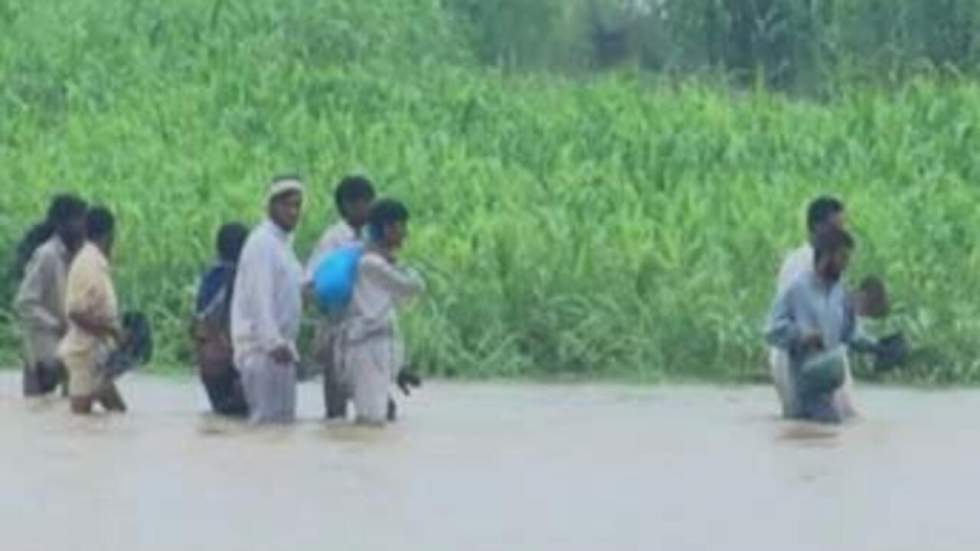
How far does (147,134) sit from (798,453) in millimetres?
13232

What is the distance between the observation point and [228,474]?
15008 millimetres

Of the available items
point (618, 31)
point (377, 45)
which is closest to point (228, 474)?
point (377, 45)

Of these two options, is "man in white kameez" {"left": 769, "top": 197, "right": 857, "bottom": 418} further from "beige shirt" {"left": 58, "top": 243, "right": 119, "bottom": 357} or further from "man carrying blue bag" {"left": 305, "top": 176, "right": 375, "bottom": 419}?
"beige shirt" {"left": 58, "top": 243, "right": 119, "bottom": 357}

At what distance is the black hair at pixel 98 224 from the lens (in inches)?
693

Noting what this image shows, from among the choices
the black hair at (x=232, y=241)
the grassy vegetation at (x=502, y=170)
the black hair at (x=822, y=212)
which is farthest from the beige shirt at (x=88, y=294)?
the grassy vegetation at (x=502, y=170)

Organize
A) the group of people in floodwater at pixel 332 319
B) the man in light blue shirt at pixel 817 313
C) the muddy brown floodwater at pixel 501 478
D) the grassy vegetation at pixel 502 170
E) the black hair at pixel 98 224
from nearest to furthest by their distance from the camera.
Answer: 1. the muddy brown floodwater at pixel 501 478
2. the group of people in floodwater at pixel 332 319
3. the man in light blue shirt at pixel 817 313
4. the black hair at pixel 98 224
5. the grassy vegetation at pixel 502 170

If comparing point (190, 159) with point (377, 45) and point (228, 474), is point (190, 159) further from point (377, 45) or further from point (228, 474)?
point (228, 474)

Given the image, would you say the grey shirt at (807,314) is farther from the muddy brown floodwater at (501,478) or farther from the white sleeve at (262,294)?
the white sleeve at (262,294)

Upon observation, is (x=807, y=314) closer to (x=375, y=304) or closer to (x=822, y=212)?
(x=822, y=212)

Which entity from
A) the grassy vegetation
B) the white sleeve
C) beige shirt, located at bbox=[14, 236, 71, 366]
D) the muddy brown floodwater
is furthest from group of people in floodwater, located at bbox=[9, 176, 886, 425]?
the grassy vegetation

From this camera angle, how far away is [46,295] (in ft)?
61.0

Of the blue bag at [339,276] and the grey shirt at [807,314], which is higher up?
the blue bag at [339,276]

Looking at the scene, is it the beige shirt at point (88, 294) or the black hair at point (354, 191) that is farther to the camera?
the beige shirt at point (88, 294)

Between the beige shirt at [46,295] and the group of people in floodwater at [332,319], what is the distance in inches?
15.0
